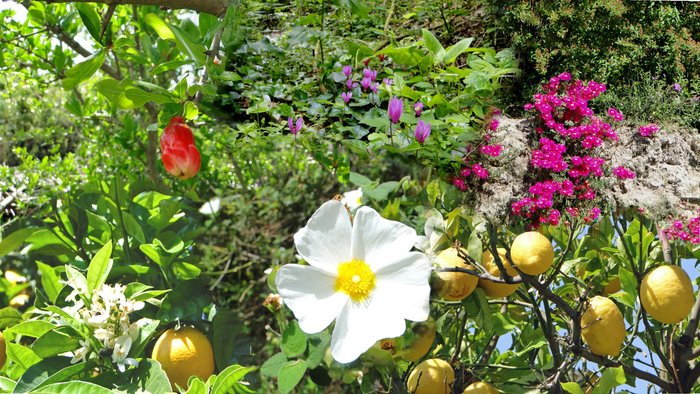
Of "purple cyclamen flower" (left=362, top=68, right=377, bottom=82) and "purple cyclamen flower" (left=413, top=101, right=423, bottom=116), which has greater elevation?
"purple cyclamen flower" (left=362, top=68, right=377, bottom=82)

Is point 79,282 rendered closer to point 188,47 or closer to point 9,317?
point 9,317

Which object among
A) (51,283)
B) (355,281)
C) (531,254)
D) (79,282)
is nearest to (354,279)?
(355,281)

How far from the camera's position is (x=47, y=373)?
82 centimetres

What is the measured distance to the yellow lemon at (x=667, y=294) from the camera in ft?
2.88

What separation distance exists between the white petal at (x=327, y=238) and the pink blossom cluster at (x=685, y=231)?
0.51 metres

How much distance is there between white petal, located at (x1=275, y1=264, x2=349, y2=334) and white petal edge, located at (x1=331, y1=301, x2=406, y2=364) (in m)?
0.01

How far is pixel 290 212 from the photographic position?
109cm

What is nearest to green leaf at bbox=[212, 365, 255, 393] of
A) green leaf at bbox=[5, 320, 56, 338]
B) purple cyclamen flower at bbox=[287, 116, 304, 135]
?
green leaf at bbox=[5, 320, 56, 338]

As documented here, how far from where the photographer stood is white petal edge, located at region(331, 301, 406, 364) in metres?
0.68

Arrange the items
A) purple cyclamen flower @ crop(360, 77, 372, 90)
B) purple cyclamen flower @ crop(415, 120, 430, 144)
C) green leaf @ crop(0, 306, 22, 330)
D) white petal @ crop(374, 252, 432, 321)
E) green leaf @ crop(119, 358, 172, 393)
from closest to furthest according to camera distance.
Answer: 1. white petal @ crop(374, 252, 432, 321)
2. green leaf @ crop(119, 358, 172, 393)
3. green leaf @ crop(0, 306, 22, 330)
4. purple cyclamen flower @ crop(415, 120, 430, 144)
5. purple cyclamen flower @ crop(360, 77, 372, 90)

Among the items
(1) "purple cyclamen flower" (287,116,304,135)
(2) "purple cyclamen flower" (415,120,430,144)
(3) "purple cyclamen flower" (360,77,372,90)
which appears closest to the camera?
(2) "purple cyclamen flower" (415,120,430,144)

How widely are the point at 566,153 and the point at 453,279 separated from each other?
18.3 inches

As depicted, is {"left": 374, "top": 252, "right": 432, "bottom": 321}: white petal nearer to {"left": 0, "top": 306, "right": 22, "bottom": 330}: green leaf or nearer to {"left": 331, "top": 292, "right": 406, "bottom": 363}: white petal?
{"left": 331, "top": 292, "right": 406, "bottom": 363}: white petal

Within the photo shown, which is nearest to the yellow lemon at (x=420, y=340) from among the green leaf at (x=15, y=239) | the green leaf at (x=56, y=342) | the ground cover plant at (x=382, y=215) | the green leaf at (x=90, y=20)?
the ground cover plant at (x=382, y=215)
